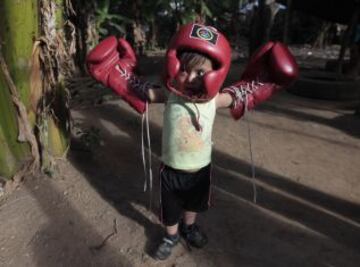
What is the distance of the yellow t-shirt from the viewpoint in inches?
89.6

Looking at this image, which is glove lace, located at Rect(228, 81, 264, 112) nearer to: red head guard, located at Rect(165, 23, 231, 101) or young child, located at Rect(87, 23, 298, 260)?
young child, located at Rect(87, 23, 298, 260)

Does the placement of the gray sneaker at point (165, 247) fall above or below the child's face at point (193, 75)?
below

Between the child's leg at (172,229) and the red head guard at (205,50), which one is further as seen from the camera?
the child's leg at (172,229)

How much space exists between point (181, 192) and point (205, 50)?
0.79 metres

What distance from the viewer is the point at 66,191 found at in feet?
10.2

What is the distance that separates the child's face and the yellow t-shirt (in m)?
0.12

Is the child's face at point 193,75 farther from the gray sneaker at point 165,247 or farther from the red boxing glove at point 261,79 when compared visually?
the gray sneaker at point 165,247

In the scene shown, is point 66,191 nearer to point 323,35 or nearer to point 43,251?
point 43,251

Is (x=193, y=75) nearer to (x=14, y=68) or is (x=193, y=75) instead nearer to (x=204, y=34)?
(x=204, y=34)

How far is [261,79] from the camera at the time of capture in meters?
2.47

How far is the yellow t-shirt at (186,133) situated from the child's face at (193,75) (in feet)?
0.40

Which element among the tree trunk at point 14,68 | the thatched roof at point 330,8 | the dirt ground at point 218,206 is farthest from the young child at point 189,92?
the thatched roof at point 330,8

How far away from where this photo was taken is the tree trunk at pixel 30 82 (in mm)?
2889

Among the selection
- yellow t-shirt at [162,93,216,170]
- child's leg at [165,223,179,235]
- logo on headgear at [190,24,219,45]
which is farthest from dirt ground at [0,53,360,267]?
logo on headgear at [190,24,219,45]
